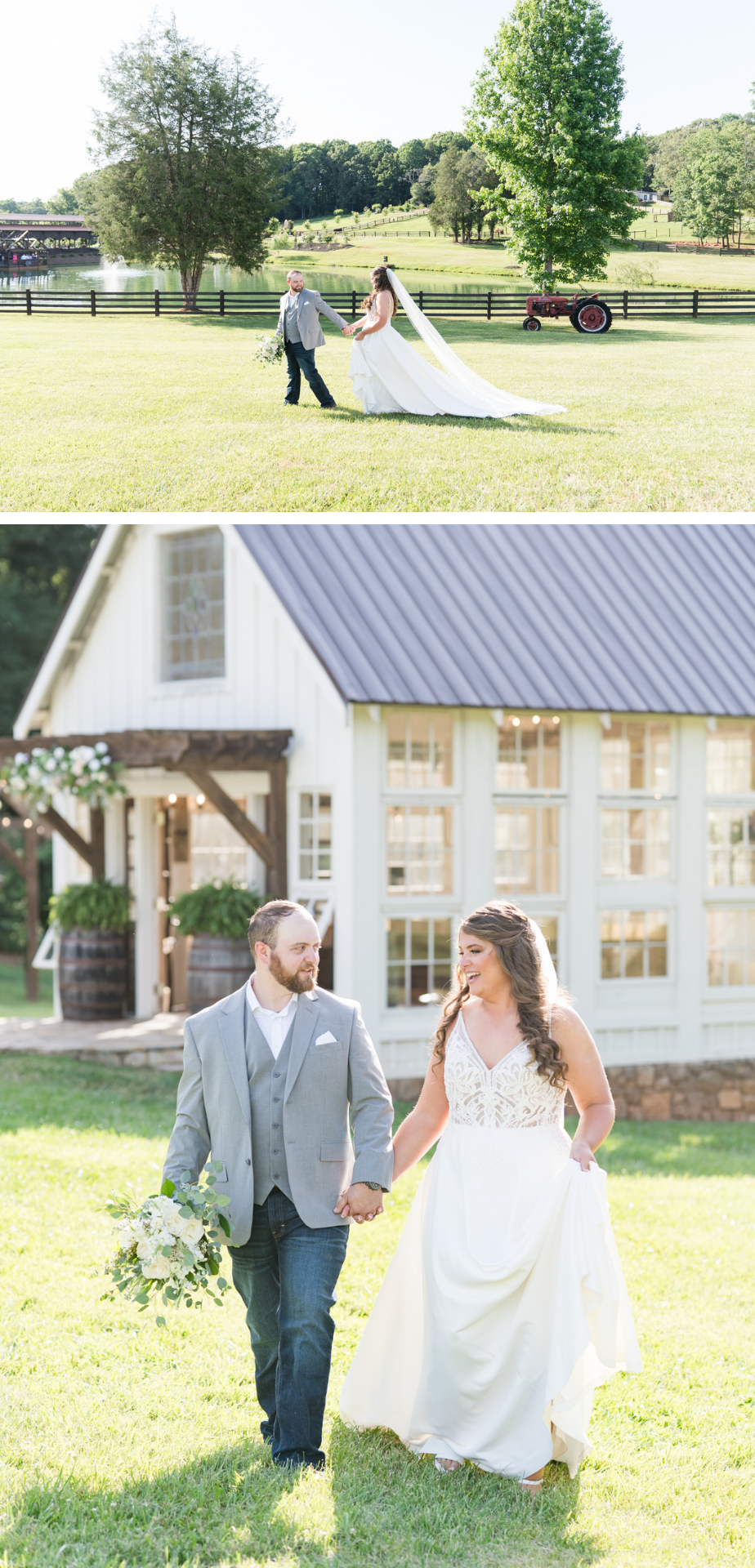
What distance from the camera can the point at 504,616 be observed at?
12.9 meters

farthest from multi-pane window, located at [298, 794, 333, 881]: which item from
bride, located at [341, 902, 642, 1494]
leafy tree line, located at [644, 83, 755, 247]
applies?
leafy tree line, located at [644, 83, 755, 247]

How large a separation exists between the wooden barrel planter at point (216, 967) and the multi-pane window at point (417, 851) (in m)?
1.46

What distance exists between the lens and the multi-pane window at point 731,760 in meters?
13.4

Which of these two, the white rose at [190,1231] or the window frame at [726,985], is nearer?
the white rose at [190,1231]

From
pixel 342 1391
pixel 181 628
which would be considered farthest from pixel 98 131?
pixel 342 1391

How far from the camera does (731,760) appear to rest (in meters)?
13.5

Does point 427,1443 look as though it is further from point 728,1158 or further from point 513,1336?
point 728,1158

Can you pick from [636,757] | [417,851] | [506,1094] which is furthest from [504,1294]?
[636,757]

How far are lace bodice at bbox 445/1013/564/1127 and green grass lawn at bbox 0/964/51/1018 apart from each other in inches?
577

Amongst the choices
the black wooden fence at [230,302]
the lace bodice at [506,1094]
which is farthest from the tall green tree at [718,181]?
the lace bodice at [506,1094]

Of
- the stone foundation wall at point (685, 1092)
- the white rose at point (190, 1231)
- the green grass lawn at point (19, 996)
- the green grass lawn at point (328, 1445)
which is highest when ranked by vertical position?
the white rose at point (190, 1231)

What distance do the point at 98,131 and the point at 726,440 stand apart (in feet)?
23.5

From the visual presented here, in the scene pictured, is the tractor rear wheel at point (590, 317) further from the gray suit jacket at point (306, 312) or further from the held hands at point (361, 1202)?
the held hands at point (361, 1202)

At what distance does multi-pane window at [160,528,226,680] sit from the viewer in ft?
44.8
